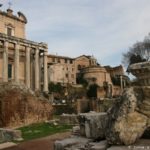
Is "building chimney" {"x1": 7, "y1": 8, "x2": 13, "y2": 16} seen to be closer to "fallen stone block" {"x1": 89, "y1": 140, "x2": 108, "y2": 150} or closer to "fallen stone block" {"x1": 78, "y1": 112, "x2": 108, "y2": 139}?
"fallen stone block" {"x1": 78, "y1": 112, "x2": 108, "y2": 139}

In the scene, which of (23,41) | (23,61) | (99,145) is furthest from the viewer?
(23,61)

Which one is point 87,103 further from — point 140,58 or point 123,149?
point 123,149

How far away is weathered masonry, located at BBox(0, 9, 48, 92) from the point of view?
62.8 m

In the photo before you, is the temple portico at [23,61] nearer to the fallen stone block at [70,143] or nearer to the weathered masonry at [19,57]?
the weathered masonry at [19,57]

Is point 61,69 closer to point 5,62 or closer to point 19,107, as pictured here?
point 5,62

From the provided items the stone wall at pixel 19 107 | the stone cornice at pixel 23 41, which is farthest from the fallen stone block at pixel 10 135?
the stone cornice at pixel 23 41

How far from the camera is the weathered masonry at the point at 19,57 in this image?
206ft

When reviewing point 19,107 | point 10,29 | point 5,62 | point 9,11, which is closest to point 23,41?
point 5,62

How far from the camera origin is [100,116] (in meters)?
9.06

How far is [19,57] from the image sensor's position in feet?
225

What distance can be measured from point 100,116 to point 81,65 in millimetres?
89649

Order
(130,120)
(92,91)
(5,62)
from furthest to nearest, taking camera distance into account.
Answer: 1. (92,91)
2. (5,62)
3. (130,120)

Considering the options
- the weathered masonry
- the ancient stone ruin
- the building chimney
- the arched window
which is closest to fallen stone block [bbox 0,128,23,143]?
the ancient stone ruin

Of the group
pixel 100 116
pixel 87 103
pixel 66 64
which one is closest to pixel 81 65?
pixel 66 64
